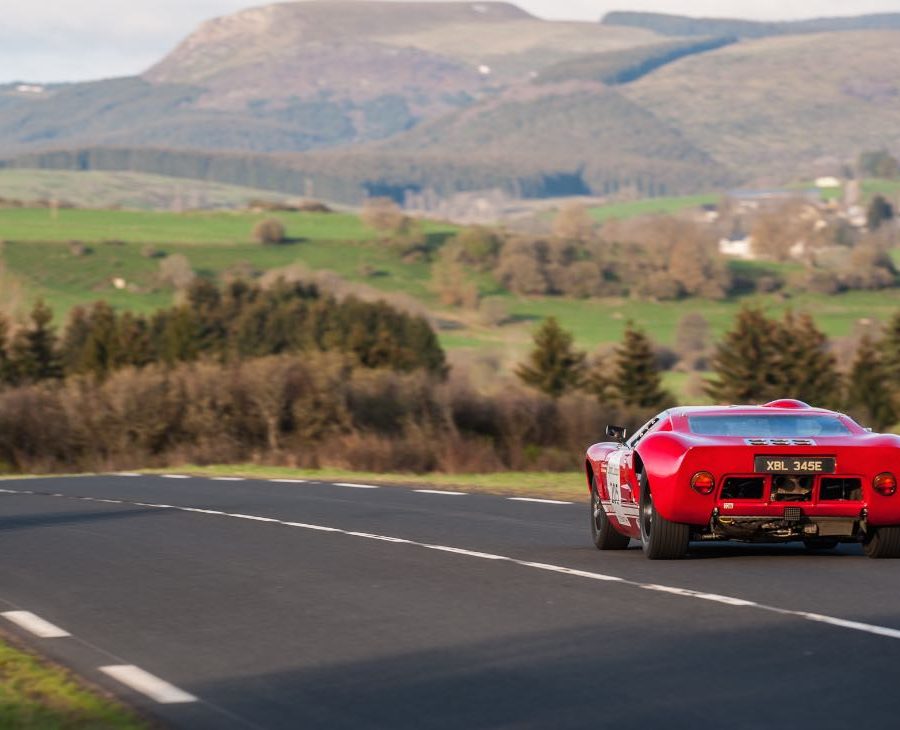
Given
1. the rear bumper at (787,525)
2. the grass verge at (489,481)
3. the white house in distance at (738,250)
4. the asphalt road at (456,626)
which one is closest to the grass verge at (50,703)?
the asphalt road at (456,626)

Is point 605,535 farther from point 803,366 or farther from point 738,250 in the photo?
point 738,250

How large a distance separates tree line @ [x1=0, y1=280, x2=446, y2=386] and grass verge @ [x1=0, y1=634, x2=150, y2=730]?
68.8 meters

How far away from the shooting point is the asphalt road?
23.7 ft

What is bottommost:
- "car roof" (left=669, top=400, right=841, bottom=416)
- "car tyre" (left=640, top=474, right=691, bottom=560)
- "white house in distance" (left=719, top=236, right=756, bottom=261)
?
"car tyre" (left=640, top=474, right=691, bottom=560)

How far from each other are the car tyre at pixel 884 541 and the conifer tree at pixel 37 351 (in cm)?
8071

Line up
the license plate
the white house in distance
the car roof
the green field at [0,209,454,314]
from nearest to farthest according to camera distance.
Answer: the license plate → the car roof → the green field at [0,209,454,314] → the white house in distance

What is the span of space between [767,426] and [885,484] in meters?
1.19

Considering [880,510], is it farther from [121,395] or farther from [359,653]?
[121,395]

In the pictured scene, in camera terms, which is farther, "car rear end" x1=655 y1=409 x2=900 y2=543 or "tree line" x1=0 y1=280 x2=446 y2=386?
"tree line" x1=0 y1=280 x2=446 y2=386

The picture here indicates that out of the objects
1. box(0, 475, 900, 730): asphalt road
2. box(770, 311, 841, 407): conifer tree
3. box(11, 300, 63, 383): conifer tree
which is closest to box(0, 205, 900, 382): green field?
box(11, 300, 63, 383): conifer tree

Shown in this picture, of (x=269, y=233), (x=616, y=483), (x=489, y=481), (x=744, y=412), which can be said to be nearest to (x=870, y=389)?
(x=489, y=481)

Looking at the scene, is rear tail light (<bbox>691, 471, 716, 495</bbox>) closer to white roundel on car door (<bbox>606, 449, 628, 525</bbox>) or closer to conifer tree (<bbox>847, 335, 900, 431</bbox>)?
white roundel on car door (<bbox>606, 449, 628, 525</bbox>)

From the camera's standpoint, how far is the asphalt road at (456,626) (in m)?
7.24

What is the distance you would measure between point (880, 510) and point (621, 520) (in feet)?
7.22
